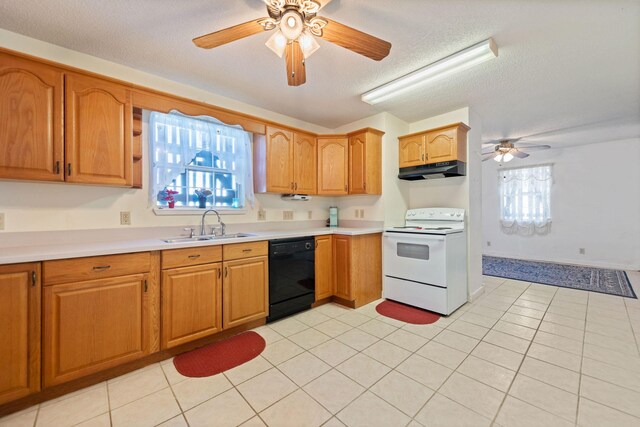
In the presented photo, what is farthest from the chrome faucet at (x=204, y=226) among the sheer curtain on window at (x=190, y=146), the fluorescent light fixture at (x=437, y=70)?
the fluorescent light fixture at (x=437, y=70)

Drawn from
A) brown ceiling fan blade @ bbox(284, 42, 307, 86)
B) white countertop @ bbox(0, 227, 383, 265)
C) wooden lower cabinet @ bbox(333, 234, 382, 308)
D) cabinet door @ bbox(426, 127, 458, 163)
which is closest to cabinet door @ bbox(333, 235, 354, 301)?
wooden lower cabinet @ bbox(333, 234, 382, 308)

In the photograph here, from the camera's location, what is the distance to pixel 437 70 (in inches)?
92.7

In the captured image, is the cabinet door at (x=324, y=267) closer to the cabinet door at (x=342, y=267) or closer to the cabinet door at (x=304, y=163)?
the cabinet door at (x=342, y=267)

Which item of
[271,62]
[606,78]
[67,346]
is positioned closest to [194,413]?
[67,346]

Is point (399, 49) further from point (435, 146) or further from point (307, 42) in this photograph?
point (435, 146)

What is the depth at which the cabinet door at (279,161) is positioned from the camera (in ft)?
10.2

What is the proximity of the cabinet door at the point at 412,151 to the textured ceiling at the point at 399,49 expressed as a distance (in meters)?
0.38

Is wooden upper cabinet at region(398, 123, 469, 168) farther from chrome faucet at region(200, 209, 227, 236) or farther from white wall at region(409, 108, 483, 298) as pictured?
chrome faucet at region(200, 209, 227, 236)

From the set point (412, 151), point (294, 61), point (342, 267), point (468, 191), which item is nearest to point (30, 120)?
point (294, 61)

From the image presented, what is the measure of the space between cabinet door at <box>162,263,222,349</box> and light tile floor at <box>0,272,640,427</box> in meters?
0.25

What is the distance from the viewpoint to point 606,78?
8.59 ft

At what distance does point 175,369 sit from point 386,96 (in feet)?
10.6

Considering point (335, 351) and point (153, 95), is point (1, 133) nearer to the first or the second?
point (153, 95)

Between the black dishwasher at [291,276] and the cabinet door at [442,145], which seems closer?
the black dishwasher at [291,276]
